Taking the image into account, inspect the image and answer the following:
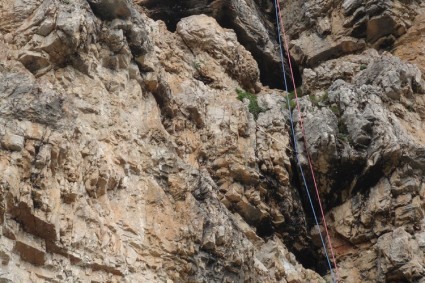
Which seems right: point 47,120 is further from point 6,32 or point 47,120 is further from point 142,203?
point 6,32

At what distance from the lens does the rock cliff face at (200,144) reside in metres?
9.12

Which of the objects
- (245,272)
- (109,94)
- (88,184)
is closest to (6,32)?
(109,94)

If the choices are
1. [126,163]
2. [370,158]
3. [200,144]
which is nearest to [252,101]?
[200,144]

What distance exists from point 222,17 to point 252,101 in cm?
388

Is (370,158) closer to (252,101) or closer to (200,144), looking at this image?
(252,101)

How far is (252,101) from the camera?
54.3 feet

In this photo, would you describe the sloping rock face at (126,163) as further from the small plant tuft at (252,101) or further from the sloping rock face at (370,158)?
the sloping rock face at (370,158)

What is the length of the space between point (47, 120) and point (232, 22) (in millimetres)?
10715

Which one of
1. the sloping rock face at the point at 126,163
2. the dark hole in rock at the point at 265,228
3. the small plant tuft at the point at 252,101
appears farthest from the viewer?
the small plant tuft at the point at 252,101

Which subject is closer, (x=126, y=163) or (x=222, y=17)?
(x=126, y=163)

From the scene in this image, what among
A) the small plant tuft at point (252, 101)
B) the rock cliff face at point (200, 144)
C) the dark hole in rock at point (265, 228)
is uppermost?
the rock cliff face at point (200, 144)

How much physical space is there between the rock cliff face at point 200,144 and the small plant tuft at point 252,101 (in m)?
0.04

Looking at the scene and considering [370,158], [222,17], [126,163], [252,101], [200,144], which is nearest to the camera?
[126,163]

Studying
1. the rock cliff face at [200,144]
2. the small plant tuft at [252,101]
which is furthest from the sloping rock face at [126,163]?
the small plant tuft at [252,101]
